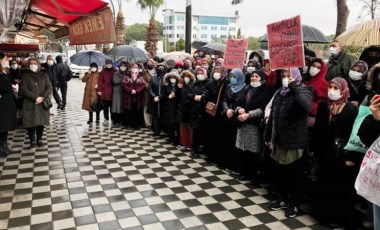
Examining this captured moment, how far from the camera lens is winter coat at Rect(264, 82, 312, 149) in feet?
12.2

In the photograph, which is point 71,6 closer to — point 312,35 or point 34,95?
point 34,95

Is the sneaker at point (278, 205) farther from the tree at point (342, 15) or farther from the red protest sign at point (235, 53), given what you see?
the tree at point (342, 15)

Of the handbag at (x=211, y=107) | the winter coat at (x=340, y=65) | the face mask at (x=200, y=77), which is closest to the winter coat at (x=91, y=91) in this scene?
the face mask at (x=200, y=77)

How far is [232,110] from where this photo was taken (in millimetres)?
5027

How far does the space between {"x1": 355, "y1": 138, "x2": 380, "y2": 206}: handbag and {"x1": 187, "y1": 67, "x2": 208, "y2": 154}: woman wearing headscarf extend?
3664 mm

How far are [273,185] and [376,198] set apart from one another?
2522 mm

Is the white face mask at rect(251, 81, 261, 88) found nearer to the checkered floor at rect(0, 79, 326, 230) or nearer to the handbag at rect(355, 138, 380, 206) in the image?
the checkered floor at rect(0, 79, 326, 230)

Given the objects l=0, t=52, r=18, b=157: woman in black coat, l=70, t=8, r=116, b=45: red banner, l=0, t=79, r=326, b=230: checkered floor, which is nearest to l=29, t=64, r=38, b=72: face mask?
l=0, t=52, r=18, b=157: woman in black coat

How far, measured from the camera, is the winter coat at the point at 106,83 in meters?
8.56

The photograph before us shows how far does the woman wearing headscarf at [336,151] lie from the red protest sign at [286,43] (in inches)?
18.3

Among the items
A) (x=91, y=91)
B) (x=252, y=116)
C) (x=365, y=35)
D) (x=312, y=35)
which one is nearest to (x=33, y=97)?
(x=91, y=91)

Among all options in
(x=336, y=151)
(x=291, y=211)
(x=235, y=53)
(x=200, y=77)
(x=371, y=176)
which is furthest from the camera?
(x=200, y=77)

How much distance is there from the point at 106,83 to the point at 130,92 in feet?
2.68

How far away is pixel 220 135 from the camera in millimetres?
5668
